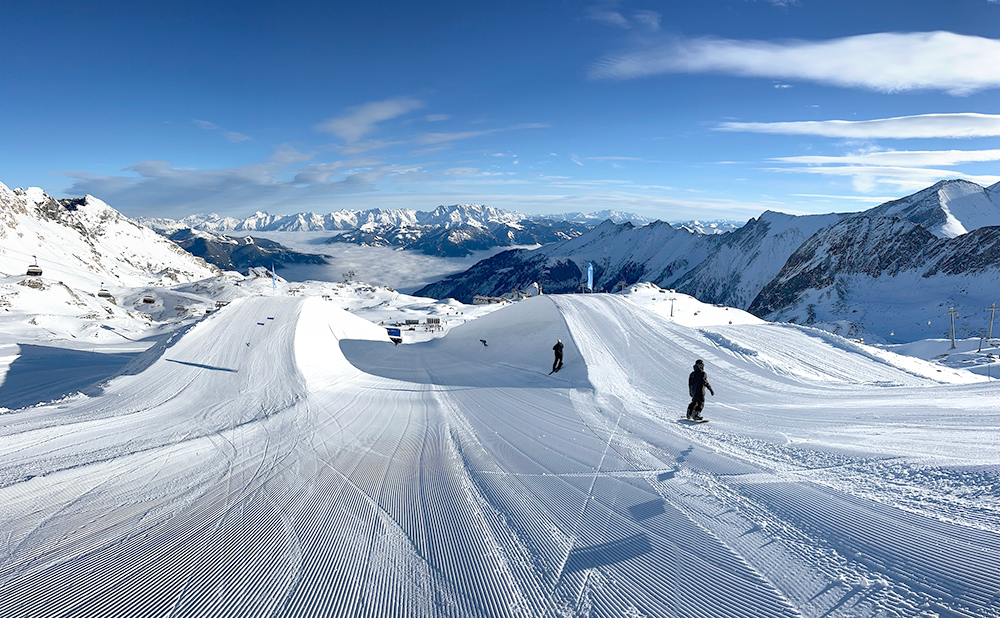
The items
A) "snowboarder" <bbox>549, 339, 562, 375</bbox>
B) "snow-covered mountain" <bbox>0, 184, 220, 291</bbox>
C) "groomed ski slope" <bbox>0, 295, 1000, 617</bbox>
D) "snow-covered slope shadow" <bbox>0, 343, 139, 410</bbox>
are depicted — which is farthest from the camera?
"snow-covered mountain" <bbox>0, 184, 220, 291</bbox>

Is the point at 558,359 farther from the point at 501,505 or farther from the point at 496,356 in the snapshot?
the point at 501,505

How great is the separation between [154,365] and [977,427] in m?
23.8

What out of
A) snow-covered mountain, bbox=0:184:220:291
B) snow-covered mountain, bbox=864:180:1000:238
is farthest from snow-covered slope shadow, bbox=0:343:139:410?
snow-covered mountain, bbox=864:180:1000:238

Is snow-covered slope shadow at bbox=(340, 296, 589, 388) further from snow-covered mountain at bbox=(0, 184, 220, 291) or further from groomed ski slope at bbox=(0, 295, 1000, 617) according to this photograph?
snow-covered mountain at bbox=(0, 184, 220, 291)

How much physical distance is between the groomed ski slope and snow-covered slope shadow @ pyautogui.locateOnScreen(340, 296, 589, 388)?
3.99 metres

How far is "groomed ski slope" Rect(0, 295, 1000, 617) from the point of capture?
393 centimetres

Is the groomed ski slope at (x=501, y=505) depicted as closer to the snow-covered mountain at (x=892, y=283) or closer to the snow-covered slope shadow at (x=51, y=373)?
the snow-covered slope shadow at (x=51, y=373)

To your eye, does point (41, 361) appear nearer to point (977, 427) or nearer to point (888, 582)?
point (888, 582)

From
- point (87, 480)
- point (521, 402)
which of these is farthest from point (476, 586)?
point (521, 402)

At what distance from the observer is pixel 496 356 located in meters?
Result: 23.2

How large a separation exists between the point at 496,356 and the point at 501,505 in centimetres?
1724

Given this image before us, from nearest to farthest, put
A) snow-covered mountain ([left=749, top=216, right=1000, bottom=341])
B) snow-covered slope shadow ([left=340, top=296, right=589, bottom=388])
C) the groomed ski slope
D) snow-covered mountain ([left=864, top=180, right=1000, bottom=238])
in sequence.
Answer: the groomed ski slope → snow-covered slope shadow ([left=340, top=296, right=589, bottom=388]) → snow-covered mountain ([left=749, top=216, right=1000, bottom=341]) → snow-covered mountain ([left=864, top=180, right=1000, bottom=238])

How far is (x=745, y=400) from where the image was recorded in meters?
13.3

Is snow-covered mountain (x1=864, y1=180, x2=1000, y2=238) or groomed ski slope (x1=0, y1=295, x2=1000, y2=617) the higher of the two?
snow-covered mountain (x1=864, y1=180, x2=1000, y2=238)
